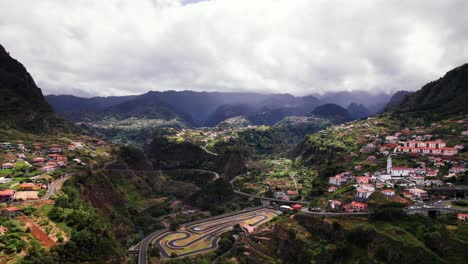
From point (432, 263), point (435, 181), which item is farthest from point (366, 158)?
→ point (432, 263)

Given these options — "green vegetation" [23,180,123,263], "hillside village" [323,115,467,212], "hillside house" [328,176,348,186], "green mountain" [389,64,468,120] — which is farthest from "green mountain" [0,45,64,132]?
"green mountain" [389,64,468,120]

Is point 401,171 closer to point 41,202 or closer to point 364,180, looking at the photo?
point 364,180

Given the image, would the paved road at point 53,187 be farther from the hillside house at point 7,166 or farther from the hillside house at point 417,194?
the hillside house at point 417,194

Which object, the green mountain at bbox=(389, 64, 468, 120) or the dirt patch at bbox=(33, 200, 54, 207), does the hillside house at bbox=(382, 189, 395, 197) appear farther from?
the green mountain at bbox=(389, 64, 468, 120)

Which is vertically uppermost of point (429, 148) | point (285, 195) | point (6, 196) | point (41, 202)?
point (429, 148)

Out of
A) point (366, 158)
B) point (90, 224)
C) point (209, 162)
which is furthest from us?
point (209, 162)

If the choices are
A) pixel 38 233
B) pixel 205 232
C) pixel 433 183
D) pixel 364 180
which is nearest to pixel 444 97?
pixel 433 183

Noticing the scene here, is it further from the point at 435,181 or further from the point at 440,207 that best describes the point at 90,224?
the point at 435,181

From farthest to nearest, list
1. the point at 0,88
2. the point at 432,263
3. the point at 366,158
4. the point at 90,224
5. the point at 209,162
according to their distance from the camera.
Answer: the point at 209,162, the point at 0,88, the point at 366,158, the point at 90,224, the point at 432,263
